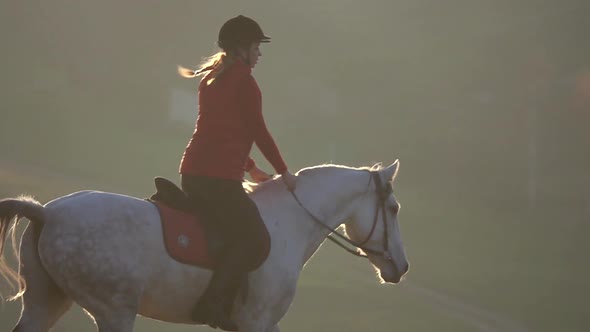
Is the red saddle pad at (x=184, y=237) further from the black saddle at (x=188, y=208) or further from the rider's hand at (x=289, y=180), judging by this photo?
the rider's hand at (x=289, y=180)

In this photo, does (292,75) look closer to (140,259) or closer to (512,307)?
(512,307)

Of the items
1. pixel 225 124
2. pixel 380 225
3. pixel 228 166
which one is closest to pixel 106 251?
pixel 228 166

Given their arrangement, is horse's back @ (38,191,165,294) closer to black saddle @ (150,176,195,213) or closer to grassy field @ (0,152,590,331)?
black saddle @ (150,176,195,213)

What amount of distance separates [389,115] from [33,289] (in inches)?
3060

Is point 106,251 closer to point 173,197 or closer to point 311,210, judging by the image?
point 173,197

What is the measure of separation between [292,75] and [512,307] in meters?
62.4

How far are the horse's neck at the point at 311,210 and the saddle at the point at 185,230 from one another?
643 millimetres

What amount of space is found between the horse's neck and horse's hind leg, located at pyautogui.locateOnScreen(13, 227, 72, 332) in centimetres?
179

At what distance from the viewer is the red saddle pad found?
8.99 m

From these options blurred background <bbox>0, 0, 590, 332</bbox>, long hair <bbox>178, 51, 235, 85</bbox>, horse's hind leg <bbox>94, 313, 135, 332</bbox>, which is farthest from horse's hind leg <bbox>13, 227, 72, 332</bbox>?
blurred background <bbox>0, 0, 590, 332</bbox>

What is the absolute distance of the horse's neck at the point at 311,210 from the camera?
9883mm

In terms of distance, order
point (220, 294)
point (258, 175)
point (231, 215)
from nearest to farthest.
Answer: point (220, 294) → point (231, 215) → point (258, 175)

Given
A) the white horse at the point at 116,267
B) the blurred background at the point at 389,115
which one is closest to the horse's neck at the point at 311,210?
the white horse at the point at 116,267

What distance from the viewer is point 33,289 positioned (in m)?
8.73
